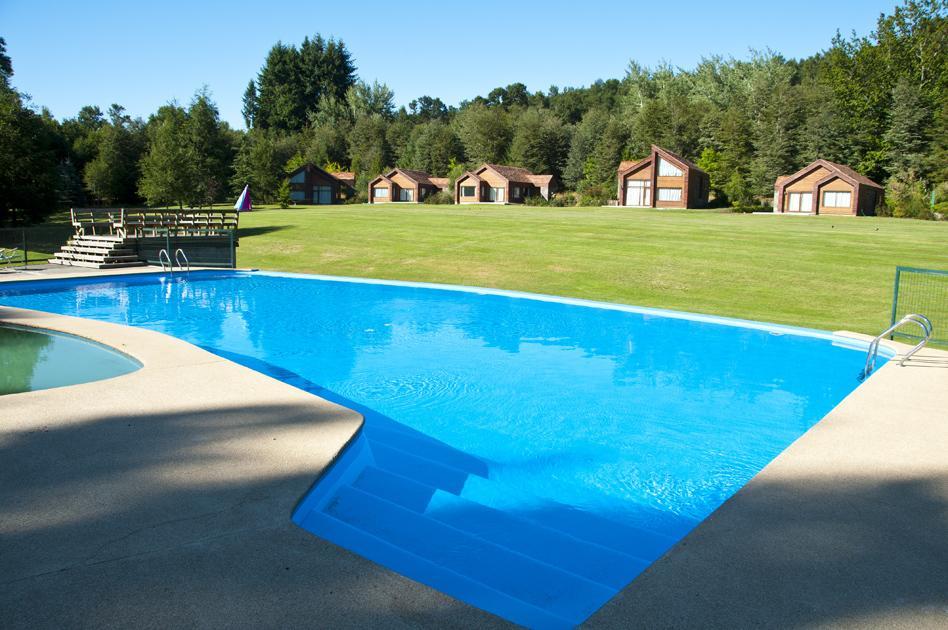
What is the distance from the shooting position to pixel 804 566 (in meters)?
4.14

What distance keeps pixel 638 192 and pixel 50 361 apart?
6400 cm

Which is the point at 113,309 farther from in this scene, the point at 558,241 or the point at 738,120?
the point at 738,120

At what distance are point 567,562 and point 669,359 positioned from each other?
7.79 metres

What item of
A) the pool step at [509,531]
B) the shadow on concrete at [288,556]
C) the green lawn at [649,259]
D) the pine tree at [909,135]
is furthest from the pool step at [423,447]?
the pine tree at [909,135]

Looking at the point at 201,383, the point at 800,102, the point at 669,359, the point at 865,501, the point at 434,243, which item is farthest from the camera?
the point at 800,102

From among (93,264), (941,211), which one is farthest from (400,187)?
(93,264)

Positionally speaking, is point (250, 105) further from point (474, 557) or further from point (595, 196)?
point (474, 557)

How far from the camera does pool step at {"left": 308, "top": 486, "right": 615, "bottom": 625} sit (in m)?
4.85

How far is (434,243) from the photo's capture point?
1179 inches

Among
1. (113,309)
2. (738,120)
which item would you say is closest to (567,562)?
(113,309)

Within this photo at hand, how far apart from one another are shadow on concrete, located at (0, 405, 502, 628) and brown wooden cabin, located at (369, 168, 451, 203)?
253ft

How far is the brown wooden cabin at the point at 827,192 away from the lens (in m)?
57.7

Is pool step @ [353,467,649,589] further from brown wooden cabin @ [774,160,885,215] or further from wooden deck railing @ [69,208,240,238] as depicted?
brown wooden cabin @ [774,160,885,215]

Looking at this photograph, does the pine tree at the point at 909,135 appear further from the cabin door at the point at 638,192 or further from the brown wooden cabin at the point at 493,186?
the brown wooden cabin at the point at 493,186
